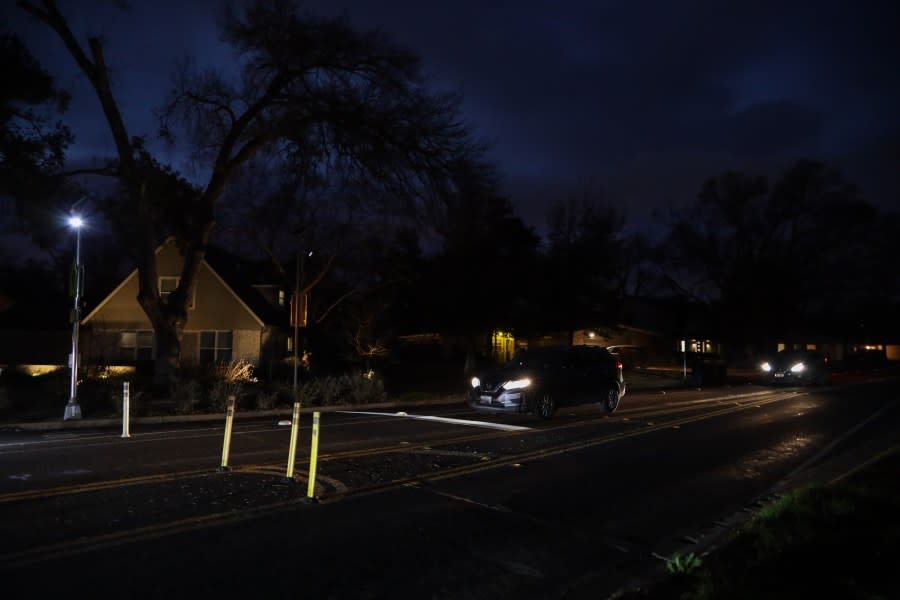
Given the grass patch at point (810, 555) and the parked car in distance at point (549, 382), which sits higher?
the parked car in distance at point (549, 382)

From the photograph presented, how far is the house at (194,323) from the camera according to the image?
33.5 m

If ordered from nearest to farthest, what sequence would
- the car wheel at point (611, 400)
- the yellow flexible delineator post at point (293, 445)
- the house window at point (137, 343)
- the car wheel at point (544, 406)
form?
the yellow flexible delineator post at point (293, 445) → the car wheel at point (544, 406) → the car wheel at point (611, 400) → the house window at point (137, 343)

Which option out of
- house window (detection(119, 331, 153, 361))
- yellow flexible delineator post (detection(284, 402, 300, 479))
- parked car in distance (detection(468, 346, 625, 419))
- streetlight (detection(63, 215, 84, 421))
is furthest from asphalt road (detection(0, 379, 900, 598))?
house window (detection(119, 331, 153, 361))

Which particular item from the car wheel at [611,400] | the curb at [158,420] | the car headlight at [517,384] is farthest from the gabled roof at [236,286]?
the car headlight at [517,384]

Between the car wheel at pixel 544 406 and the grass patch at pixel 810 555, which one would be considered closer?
the grass patch at pixel 810 555

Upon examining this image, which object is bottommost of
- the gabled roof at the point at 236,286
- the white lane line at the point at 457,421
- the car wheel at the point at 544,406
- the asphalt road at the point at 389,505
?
the asphalt road at the point at 389,505

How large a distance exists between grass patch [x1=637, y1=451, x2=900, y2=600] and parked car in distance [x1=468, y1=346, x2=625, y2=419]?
7.93 m

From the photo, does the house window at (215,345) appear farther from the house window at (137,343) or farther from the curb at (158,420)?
the curb at (158,420)

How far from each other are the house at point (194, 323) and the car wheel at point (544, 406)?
21.1 meters

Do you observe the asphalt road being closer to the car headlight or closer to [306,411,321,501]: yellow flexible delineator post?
[306,411,321,501]: yellow flexible delineator post

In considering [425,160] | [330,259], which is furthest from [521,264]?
[425,160]

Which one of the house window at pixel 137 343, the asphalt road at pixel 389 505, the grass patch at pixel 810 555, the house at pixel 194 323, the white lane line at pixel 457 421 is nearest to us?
the grass patch at pixel 810 555

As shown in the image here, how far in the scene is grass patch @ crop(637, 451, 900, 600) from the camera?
15.5 ft

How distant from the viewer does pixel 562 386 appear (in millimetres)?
15828
